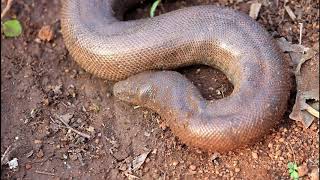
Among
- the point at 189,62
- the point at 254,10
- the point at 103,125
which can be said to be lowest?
the point at 103,125

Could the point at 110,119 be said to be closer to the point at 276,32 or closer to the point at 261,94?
the point at 261,94

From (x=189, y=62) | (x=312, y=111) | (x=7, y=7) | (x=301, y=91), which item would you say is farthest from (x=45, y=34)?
(x=312, y=111)

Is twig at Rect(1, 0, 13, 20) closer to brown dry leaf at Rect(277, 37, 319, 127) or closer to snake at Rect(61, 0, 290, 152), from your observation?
snake at Rect(61, 0, 290, 152)

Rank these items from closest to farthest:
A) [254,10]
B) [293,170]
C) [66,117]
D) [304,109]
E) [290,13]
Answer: [293,170] < [304,109] < [66,117] < [290,13] < [254,10]

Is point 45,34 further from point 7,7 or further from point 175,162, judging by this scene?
point 175,162

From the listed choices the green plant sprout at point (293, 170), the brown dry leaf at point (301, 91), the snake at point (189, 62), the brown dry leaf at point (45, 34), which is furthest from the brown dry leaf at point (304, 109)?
the brown dry leaf at point (45, 34)

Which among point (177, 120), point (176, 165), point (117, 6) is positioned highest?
point (117, 6)

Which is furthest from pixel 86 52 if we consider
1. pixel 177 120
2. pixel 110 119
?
pixel 177 120

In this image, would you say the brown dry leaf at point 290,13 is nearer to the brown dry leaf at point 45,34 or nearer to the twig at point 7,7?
the brown dry leaf at point 45,34
